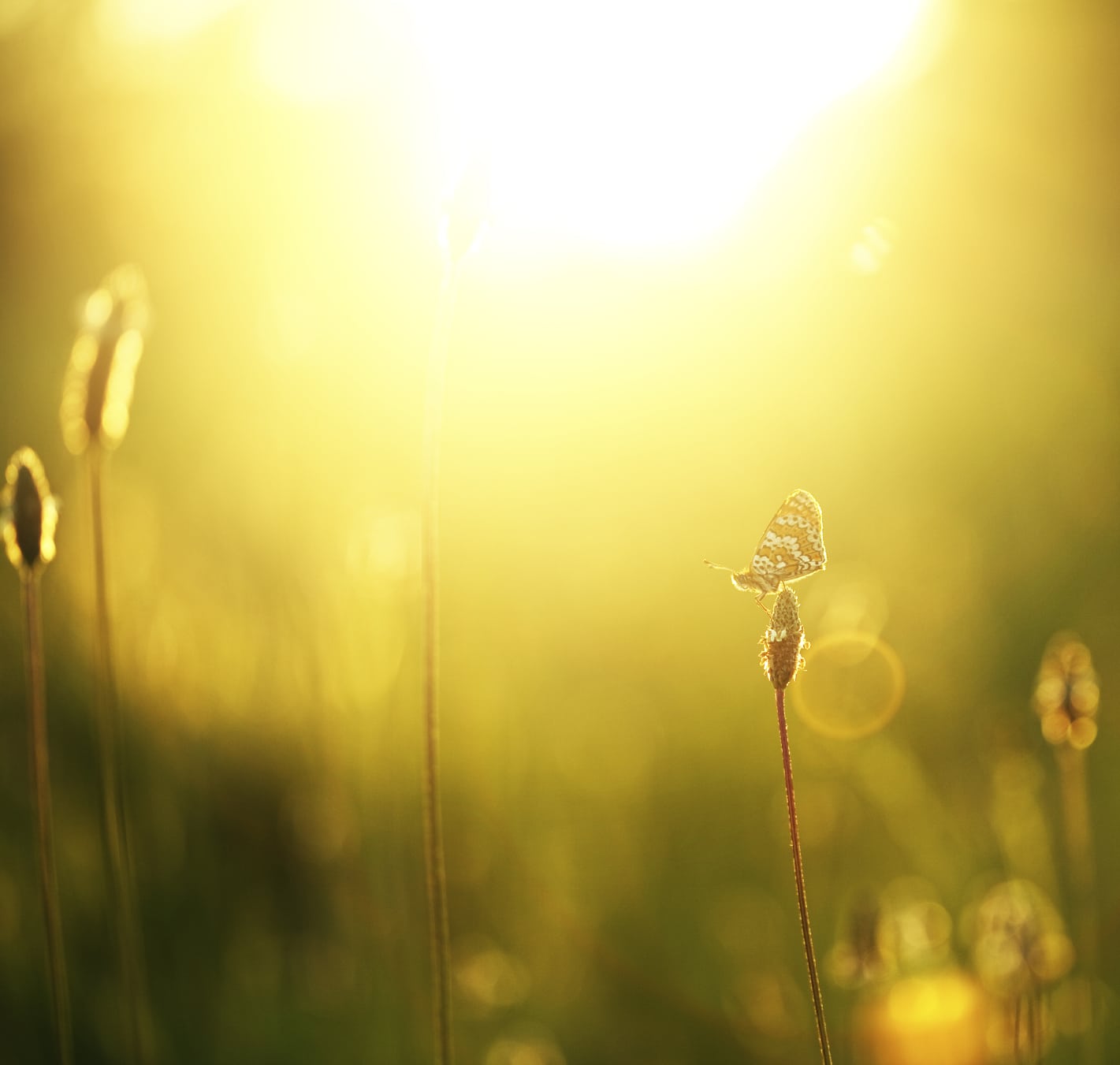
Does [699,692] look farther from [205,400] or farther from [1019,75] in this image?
[1019,75]

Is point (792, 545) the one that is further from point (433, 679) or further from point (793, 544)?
point (433, 679)

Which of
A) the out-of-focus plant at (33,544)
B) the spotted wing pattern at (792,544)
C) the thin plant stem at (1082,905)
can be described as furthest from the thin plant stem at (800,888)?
the thin plant stem at (1082,905)

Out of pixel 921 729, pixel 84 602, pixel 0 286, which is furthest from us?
pixel 0 286

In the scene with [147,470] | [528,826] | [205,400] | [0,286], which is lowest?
[528,826]

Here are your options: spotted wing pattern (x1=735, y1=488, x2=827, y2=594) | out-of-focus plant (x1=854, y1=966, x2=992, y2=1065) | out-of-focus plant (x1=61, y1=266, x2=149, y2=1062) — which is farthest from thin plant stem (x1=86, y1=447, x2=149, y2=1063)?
out-of-focus plant (x1=854, y1=966, x2=992, y2=1065)

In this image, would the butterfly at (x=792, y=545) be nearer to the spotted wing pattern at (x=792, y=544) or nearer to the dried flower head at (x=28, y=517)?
the spotted wing pattern at (x=792, y=544)

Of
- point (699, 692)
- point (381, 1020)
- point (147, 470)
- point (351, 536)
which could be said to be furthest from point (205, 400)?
point (381, 1020)
